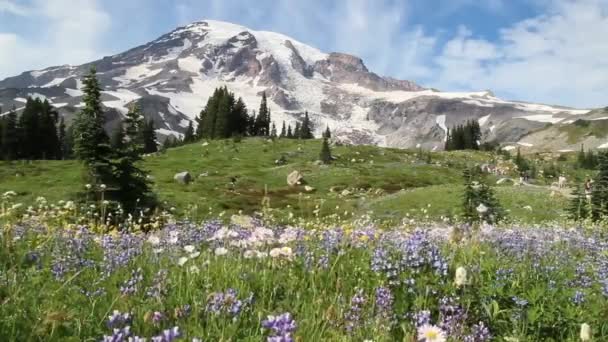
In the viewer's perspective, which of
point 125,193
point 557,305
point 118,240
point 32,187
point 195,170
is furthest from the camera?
point 195,170

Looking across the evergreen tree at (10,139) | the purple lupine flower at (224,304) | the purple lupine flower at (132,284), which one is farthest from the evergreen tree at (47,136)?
the purple lupine flower at (224,304)

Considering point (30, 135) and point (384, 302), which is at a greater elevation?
point (30, 135)

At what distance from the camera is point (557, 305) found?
16.6ft

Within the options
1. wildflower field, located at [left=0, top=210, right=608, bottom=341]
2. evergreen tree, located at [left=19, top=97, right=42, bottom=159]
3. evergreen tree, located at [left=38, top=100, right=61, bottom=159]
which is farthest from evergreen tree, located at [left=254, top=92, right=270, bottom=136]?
wildflower field, located at [left=0, top=210, right=608, bottom=341]

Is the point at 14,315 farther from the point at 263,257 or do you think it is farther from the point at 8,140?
the point at 8,140

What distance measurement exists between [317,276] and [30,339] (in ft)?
9.71

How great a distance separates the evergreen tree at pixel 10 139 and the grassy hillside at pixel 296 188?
1575 cm

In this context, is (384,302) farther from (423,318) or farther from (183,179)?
(183,179)

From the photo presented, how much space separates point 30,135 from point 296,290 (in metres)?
123

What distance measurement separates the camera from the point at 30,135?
113m

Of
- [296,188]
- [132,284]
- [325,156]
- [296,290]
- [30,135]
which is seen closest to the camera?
[132,284]

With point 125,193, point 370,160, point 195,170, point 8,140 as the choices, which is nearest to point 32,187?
point 195,170

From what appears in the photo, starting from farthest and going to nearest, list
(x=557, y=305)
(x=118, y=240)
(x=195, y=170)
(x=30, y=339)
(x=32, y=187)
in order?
1. (x=195, y=170)
2. (x=32, y=187)
3. (x=118, y=240)
4. (x=557, y=305)
5. (x=30, y=339)

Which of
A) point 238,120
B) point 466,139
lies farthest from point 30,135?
point 466,139
